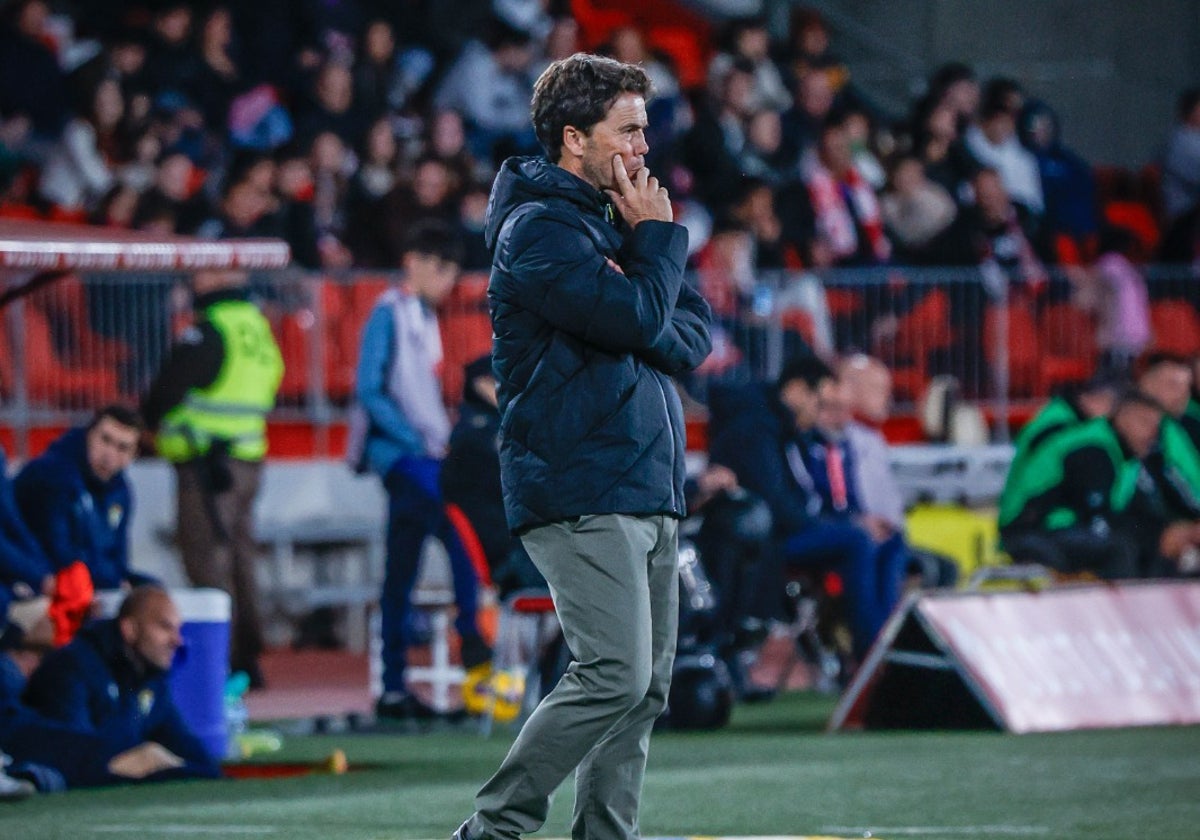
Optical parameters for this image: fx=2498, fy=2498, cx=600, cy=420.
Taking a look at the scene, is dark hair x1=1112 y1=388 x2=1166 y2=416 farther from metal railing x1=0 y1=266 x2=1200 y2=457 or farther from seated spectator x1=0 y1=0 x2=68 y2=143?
seated spectator x1=0 y1=0 x2=68 y2=143

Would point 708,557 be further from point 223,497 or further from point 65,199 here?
point 65,199

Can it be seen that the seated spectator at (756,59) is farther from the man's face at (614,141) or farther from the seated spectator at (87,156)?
the man's face at (614,141)

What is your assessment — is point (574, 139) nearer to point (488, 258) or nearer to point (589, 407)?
point (589, 407)

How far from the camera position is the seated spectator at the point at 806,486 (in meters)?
13.6

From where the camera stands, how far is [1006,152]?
72.6 feet

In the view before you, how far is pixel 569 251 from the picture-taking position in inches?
244

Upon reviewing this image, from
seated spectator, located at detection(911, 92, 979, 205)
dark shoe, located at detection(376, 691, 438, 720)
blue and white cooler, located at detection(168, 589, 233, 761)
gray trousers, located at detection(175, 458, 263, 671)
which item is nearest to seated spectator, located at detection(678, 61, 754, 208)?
seated spectator, located at detection(911, 92, 979, 205)

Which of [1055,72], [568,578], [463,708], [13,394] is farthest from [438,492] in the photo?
[1055,72]

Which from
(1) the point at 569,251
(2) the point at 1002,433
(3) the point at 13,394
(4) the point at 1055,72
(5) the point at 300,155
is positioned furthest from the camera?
(4) the point at 1055,72

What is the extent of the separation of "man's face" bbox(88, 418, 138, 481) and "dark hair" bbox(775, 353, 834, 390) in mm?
4220

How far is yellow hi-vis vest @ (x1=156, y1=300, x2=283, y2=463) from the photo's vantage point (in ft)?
46.4

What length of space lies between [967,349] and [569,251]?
43.9 feet

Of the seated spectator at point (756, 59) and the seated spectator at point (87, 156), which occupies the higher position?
the seated spectator at point (756, 59)

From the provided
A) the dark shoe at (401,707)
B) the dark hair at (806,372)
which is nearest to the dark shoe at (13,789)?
the dark shoe at (401,707)
